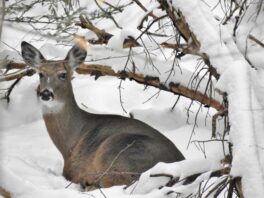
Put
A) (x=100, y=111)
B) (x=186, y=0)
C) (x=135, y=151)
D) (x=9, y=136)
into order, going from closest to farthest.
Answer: (x=186, y=0) → (x=135, y=151) → (x=9, y=136) → (x=100, y=111)

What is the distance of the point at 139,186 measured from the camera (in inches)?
199

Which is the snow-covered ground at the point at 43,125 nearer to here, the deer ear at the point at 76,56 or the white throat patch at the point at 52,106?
the white throat patch at the point at 52,106

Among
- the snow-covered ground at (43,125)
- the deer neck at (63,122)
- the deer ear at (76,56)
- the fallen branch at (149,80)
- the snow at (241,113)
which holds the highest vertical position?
the snow at (241,113)

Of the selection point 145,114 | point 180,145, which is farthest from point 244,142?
point 145,114

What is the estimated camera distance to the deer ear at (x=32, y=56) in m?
8.29

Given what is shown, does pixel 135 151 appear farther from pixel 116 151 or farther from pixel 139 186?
pixel 139 186

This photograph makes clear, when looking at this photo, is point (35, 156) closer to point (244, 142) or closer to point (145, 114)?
point (145, 114)

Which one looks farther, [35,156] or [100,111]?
[100,111]

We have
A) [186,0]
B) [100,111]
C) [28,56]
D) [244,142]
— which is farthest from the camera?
[100,111]

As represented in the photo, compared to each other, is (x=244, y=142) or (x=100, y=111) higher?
(x=244, y=142)

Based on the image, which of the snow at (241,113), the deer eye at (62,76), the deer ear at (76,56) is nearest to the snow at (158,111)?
the snow at (241,113)

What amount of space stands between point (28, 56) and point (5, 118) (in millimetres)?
1398

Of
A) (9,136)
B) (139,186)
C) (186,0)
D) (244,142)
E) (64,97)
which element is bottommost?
(9,136)

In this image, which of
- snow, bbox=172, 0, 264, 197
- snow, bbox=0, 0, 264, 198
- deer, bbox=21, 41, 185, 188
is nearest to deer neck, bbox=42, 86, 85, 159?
deer, bbox=21, 41, 185, 188
